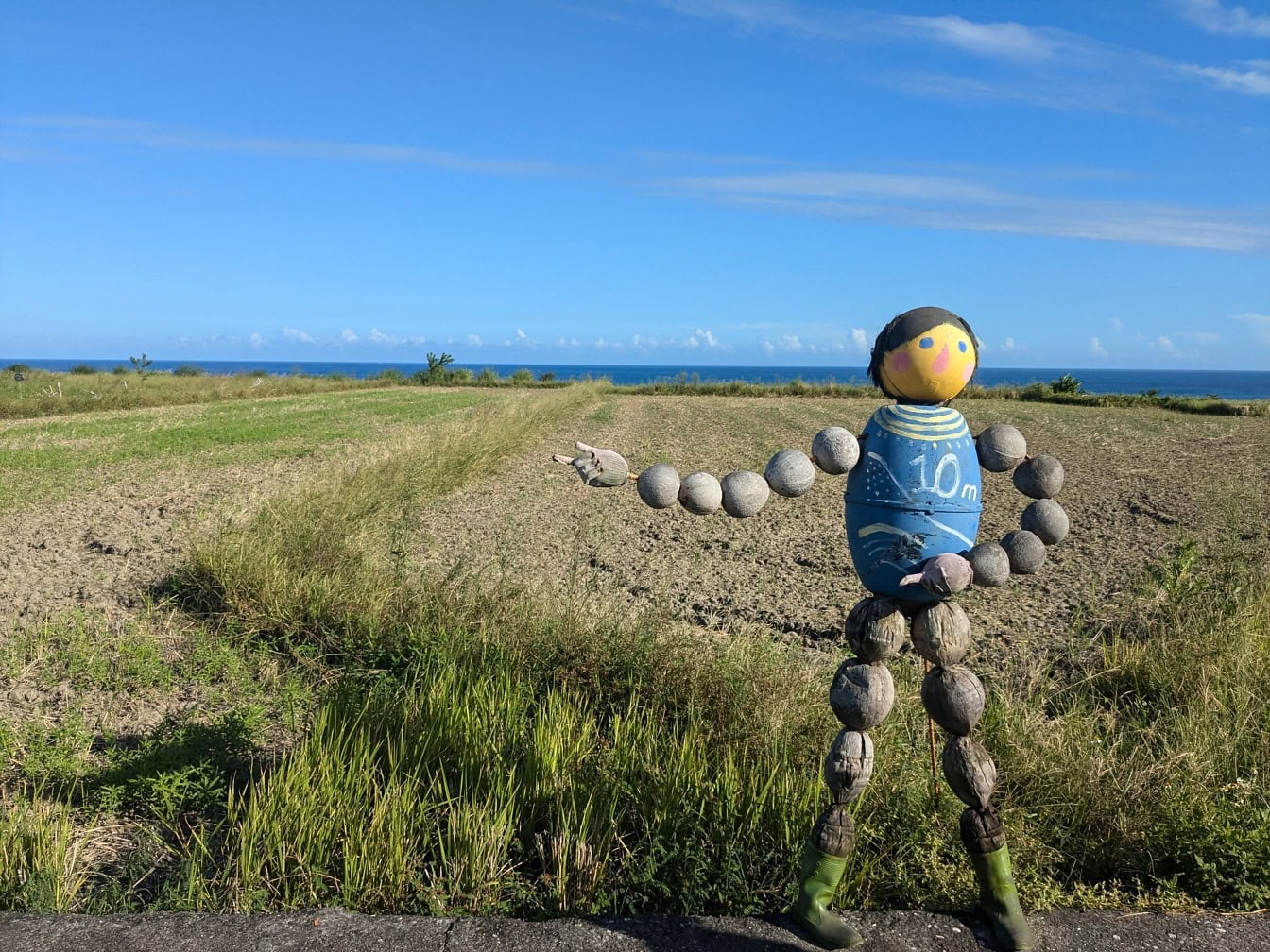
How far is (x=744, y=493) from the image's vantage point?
2.91 m


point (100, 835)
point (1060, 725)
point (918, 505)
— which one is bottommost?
point (100, 835)

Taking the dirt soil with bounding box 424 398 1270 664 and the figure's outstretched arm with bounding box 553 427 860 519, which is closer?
the figure's outstretched arm with bounding box 553 427 860 519

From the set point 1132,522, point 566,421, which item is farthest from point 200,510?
point 566,421

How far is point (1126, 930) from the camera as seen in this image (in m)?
2.59

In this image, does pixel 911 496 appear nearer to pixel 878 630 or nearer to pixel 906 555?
pixel 906 555

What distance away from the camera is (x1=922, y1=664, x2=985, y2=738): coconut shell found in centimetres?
268

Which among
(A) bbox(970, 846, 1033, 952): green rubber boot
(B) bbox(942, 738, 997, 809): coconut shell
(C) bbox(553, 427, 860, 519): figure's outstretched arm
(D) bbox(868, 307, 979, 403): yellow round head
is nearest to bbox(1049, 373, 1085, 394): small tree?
(D) bbox(868, 307, 979, 403): yellow round head

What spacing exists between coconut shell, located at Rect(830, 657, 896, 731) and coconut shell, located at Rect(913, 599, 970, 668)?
0.16 metres

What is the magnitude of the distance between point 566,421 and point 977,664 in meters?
18.2

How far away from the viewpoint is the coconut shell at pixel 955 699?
8.79ft

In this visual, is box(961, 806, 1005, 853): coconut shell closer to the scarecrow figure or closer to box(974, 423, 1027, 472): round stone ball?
the scarecrow figure

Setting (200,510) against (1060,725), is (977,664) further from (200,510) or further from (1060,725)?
(200,510)

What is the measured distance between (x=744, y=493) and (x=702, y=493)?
0.14 meters

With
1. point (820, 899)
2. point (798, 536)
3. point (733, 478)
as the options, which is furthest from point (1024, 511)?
point (798, 536)
